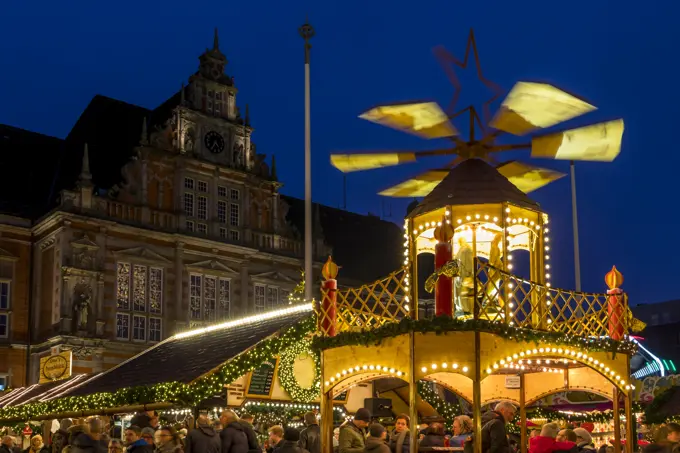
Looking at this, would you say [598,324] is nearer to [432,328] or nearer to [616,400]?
[616,400]

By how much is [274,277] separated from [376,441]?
25.2m

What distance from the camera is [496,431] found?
35.7ft

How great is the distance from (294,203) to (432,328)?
30.3 meters

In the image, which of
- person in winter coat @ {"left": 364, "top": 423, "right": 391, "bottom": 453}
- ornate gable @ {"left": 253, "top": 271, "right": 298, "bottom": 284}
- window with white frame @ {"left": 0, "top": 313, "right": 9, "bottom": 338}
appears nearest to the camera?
person in winter coat @ {"left": 364, "top": 423, "right": 391, "bottom": 453}

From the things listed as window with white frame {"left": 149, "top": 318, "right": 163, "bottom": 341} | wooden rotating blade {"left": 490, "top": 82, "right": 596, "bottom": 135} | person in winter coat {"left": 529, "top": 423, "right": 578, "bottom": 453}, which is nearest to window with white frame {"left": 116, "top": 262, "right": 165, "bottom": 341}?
window with white frame {"left": 149, "top": 318, "right": 163, "bottom": 341}

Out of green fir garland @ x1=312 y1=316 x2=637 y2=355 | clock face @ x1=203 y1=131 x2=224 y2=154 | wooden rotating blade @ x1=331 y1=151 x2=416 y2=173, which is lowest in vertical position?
green fir garland @ x1=312 y1=316 x2=637 y2=355

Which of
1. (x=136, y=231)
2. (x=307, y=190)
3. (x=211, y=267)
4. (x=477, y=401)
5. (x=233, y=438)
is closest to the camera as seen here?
(x=233, y=438)

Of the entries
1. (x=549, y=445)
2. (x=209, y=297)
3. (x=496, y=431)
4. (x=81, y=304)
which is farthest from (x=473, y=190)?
(x=209, y=297)

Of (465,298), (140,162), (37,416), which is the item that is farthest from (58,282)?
(465,298)

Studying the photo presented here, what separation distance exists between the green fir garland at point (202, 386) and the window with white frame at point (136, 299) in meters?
13.6

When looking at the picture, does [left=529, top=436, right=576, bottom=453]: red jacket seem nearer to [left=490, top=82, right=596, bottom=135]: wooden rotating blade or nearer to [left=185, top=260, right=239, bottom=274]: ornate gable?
[left=490, top=82, right=596, bottom=135]: wooden rotating blade

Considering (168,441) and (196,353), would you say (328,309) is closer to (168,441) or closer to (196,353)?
(168,441)

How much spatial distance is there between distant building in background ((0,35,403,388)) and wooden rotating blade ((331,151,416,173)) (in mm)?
16509

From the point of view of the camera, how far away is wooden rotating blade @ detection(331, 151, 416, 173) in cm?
1555
